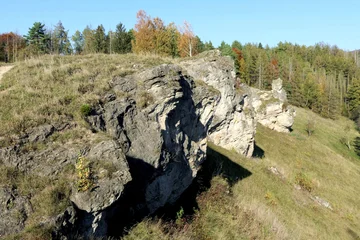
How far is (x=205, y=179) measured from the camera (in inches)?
738

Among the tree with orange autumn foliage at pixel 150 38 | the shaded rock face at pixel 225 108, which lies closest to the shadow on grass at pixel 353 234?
the shaded rock face at pixel 225 108

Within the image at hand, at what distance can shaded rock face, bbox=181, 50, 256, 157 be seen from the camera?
26.4 meters

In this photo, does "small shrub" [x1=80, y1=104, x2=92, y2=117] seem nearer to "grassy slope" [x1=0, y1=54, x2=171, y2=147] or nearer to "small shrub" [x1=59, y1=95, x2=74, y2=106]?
"grassy slope" [x1=0, y1=54, x2=171, y2=147]

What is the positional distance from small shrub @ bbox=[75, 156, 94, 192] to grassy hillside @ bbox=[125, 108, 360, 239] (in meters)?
2.61

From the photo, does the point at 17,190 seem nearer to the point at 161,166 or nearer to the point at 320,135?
the point at 161,166

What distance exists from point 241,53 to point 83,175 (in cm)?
11391

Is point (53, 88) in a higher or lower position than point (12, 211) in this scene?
higher

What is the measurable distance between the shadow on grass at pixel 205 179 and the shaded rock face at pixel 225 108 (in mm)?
3649

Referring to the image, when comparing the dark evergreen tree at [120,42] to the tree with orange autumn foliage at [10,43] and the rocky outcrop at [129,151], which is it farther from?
the rocky outcrop at [129,151]

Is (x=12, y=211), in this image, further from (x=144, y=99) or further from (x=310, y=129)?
(x=310, y=129)

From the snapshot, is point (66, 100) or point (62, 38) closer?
point (66, 100)

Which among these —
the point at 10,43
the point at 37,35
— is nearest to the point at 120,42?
the point at 37,35

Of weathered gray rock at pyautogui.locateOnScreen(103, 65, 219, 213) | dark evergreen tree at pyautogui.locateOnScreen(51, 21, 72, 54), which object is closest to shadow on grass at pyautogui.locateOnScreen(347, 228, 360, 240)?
weathered gray rock at pyautogui.locateOnScreen(103, 65, 219, 213)

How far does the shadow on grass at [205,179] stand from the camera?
13539 mm
